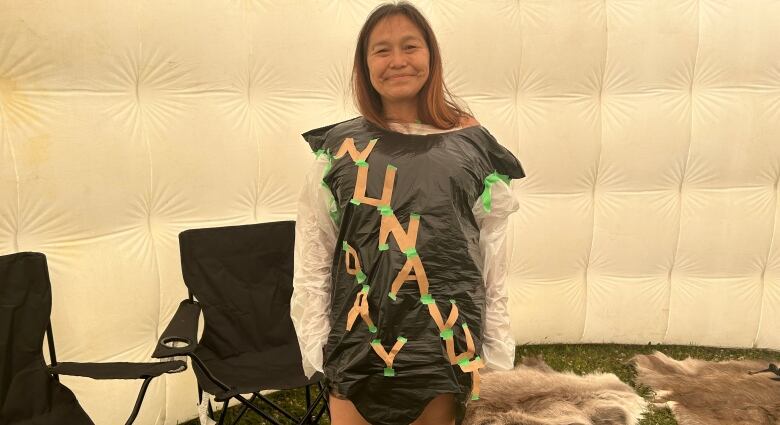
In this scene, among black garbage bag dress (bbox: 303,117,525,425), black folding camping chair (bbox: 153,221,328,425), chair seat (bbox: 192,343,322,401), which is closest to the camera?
black garbage bag dress (bbox: 303,117,525,425)

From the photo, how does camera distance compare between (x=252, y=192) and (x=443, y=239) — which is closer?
(x=443, y=239)

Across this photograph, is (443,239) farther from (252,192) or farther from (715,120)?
(715,120)

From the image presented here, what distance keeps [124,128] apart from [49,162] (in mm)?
234

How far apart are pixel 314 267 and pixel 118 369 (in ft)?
1.78

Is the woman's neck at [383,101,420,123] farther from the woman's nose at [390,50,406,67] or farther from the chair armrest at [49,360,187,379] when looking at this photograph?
the chair armrest at [49,360,187,379]

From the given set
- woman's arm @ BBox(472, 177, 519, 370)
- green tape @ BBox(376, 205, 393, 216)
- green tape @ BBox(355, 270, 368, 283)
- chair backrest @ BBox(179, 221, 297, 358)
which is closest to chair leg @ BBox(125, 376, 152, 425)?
chair backrest @ BBox(179, 221, 297, 358)

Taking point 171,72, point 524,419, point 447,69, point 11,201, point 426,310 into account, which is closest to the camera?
point 426,310

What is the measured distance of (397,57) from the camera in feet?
4.41

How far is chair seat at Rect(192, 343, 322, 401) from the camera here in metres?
1.71

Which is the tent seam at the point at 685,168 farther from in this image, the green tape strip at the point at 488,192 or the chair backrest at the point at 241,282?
the chair backrest at the point at 241,282

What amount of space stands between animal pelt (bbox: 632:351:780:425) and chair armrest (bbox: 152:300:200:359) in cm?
166

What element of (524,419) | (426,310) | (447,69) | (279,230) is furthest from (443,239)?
(447,69)

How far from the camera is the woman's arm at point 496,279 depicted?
56.5 inches

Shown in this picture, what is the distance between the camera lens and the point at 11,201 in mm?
1657
